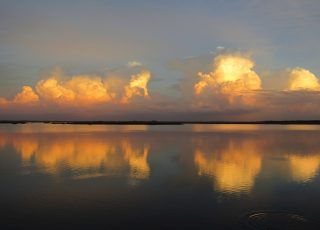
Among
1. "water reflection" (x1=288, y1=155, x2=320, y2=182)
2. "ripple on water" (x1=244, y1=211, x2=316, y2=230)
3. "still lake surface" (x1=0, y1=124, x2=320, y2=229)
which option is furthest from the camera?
"water reflection" (x1=288, y1=155, x2=320, y2=182)

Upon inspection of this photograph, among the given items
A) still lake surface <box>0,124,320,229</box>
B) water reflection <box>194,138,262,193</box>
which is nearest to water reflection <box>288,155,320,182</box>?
still lake surface <box>0,124,320,229</box>

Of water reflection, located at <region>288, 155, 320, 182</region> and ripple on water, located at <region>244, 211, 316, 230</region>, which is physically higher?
water reflection, located at <region>288, 155, 320, 182</region>

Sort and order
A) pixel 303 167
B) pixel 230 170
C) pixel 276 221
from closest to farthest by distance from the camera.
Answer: pixel 276 221 → pixel 230 170 → pixel 303 167

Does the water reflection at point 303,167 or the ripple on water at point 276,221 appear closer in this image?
the ripple on water at point 276,221

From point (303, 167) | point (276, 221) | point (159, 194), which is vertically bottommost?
point (159, 194)

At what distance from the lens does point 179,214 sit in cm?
1495

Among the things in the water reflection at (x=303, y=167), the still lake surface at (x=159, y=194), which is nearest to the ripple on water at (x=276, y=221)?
the still lake surface at (x=159, y=194)

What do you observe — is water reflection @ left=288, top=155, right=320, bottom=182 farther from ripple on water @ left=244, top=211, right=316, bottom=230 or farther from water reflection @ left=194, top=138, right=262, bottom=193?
ripple on water @ left=244, top=211, right=316, bottom=230

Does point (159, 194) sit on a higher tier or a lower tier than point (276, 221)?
lower

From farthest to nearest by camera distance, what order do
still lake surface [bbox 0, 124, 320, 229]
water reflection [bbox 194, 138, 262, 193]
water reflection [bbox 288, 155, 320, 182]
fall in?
water reflection [bbox 288, 155, 320, 182] < water reflection [bbox 194, 138, 262, 193] < still lake surface [bbox 0, 124, 320, 229]

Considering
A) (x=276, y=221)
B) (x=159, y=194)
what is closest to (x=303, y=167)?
(x=159, y=194)

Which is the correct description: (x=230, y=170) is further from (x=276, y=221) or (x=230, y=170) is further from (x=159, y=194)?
(x=276, y=221)

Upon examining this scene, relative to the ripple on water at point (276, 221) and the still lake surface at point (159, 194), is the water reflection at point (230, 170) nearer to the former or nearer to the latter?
the still lake surface at point (159, 194)

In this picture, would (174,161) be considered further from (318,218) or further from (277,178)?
(318,218)
